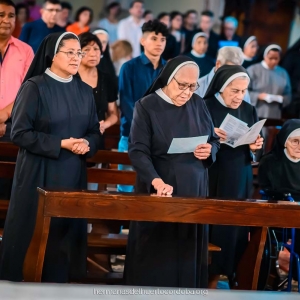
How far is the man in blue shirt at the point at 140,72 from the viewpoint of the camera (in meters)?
7.92

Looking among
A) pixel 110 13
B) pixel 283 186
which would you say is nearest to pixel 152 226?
pixel 283 186

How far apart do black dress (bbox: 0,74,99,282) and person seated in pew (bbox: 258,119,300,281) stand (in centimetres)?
172

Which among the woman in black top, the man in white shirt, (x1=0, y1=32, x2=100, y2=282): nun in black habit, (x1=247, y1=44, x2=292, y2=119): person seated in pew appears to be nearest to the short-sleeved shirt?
the woman in black top

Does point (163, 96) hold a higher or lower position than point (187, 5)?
lower

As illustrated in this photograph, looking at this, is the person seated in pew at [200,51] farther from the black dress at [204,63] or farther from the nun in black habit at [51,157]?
the nun in black habit at [51,157]

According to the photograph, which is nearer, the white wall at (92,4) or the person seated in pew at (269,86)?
the person seated in pew at (269,86)

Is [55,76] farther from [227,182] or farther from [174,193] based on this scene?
[227,182]

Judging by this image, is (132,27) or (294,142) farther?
(132,27)

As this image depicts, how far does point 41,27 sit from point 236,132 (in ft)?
12.5

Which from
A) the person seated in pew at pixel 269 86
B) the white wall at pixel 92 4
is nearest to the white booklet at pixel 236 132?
the person seated in pew at pixel 269 86

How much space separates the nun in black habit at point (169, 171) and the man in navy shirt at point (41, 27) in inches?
157

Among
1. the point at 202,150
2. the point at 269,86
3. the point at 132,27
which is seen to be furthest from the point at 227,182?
the point at 132,27

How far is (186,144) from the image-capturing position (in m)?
5.71

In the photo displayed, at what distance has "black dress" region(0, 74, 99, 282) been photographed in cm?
573
